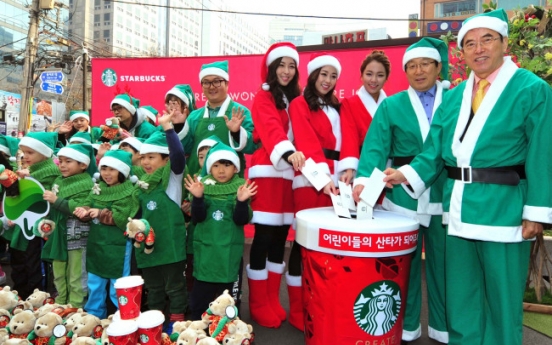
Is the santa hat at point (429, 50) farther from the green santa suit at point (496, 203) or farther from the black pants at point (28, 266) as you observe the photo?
the black pants at point (28, 266)

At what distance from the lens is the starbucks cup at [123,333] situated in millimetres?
1723

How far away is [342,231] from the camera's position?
2.06 metres

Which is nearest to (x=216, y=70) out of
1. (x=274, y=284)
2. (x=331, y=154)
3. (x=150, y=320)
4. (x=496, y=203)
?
(x=331, y=154)

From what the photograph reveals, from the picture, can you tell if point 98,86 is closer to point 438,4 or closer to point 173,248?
point 173,248

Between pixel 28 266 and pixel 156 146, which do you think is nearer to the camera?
pixel 156 146

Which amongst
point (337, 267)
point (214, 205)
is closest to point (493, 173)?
point (337, 267)

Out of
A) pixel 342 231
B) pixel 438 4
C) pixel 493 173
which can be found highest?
pixel 438 4

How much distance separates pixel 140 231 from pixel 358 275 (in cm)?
133

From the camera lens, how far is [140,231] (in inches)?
102

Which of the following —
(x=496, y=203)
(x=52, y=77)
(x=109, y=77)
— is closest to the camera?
(x=496, y=203)

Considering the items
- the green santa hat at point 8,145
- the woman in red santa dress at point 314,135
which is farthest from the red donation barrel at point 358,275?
the green santa hat at point 8,145

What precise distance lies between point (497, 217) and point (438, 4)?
36408mm

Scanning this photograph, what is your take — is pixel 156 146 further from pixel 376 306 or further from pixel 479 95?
pixel 479 95

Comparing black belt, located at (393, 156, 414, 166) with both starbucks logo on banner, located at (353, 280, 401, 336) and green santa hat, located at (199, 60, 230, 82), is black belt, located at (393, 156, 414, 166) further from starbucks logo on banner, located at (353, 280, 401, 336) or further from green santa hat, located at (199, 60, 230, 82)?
green santa hat, located at (199, 60, 230, 82)
